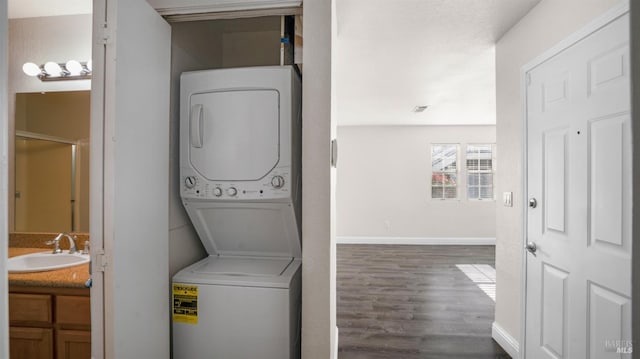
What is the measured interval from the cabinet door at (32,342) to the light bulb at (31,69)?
47.2 inches

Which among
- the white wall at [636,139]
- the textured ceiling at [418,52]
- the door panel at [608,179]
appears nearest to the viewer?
the white wall at [636,139]

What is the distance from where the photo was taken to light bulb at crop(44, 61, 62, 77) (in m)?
1.58

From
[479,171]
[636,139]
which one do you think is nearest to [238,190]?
[636,139]

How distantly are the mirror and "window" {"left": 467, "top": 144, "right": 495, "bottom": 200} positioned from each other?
6.63m

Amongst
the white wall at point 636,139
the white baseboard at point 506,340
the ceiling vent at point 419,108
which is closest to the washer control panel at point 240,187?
the white wall at point 636,139

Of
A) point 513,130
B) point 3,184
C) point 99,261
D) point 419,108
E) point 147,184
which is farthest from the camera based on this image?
point 419,108

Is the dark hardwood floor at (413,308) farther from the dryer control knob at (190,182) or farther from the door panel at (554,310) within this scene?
the dryer control knob at (190,182)

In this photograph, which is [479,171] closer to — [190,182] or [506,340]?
[506,340]

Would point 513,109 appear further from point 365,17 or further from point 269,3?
point 269,3

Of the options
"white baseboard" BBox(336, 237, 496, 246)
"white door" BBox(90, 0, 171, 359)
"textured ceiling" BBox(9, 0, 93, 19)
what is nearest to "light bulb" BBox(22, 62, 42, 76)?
"textured ceiling" BBox(9, 0, 93, 19)

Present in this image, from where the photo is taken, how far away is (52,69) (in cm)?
163

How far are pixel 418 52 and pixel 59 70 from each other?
2.63 m

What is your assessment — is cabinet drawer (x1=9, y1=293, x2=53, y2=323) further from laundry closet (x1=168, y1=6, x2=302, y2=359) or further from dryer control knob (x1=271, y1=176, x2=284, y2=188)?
dryer control knob (x1=271, y1=176, x2=284, y2=188)

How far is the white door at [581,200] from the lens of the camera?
1398 mm
